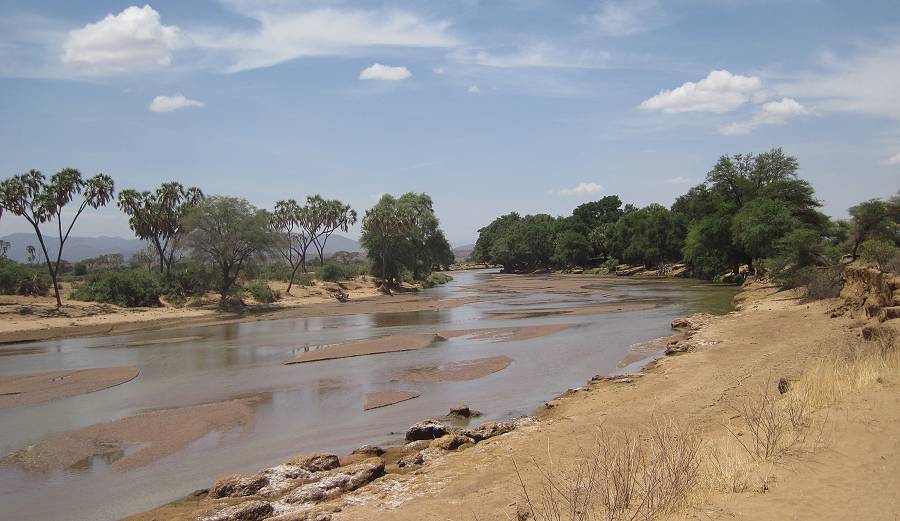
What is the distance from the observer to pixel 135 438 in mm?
15109

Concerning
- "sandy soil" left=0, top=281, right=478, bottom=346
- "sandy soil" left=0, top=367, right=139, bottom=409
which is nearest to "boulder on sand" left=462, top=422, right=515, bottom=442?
"sandy soil" left=0, top=367, right=139, bottom=409

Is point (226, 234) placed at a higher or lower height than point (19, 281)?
higher

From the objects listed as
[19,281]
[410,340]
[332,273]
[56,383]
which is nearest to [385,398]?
[410,340]

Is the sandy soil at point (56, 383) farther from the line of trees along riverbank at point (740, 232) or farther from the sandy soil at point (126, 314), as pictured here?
the line of trees along riverbank at point (740, 232)

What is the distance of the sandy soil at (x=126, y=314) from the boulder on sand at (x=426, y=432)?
29401mm

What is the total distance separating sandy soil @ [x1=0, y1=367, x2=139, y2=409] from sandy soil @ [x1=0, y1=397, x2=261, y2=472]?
229 inches

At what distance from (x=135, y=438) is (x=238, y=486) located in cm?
618

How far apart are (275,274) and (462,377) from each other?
54572mm

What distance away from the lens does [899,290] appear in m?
19.9

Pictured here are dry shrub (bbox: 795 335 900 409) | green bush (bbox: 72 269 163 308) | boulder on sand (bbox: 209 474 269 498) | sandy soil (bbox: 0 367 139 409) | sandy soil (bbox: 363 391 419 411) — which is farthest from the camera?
green bush (bbox: 72 269 163 308)

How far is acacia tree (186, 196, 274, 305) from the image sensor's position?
52.4 metres

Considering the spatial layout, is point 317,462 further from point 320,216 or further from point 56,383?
point 320,216

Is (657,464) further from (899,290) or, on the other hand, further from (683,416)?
(899,290)

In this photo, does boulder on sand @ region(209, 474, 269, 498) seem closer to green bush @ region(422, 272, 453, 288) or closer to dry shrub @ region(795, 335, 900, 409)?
dry shrub @ region(795, 335, 900, 409)
